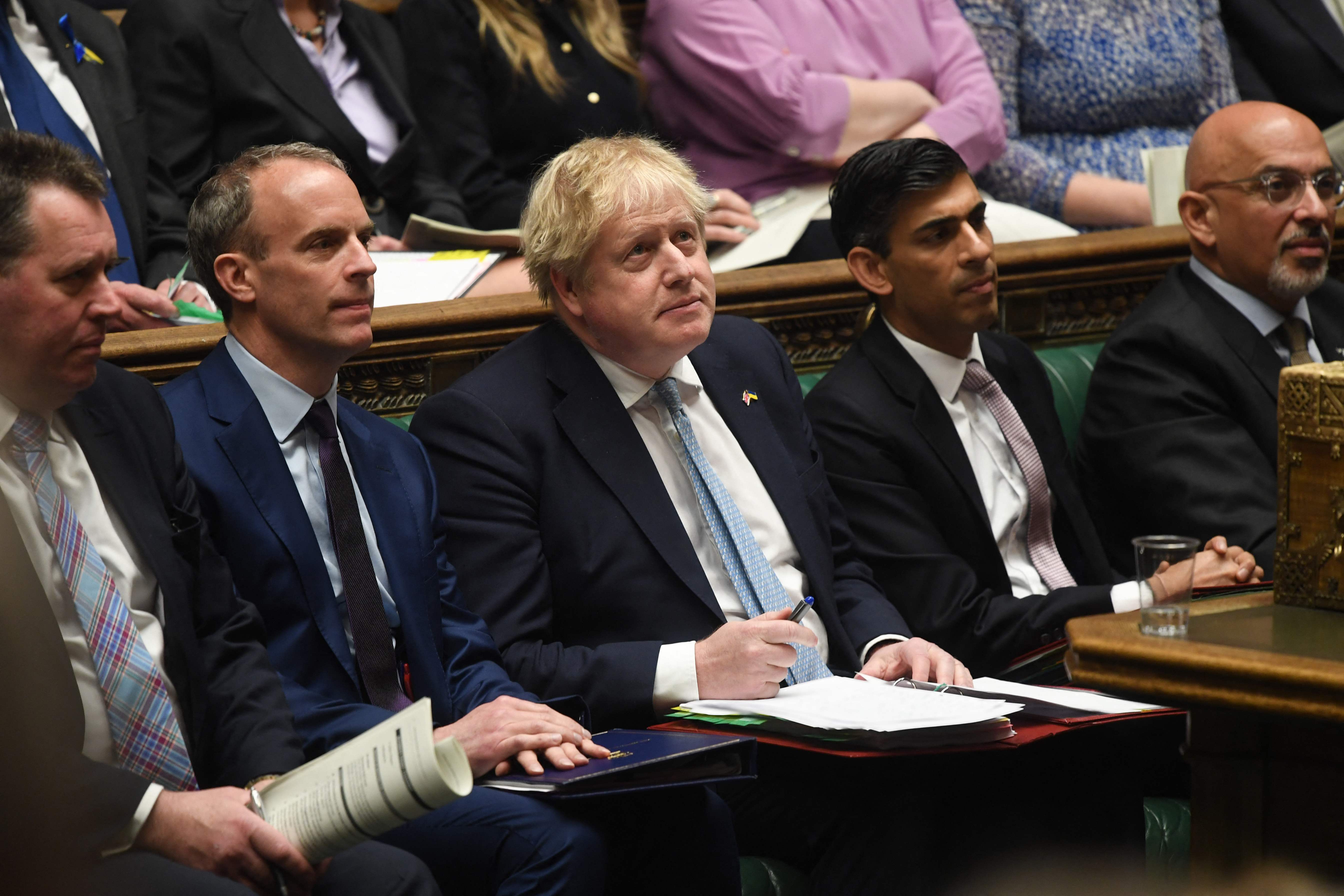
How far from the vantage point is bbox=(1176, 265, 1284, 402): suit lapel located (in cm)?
284

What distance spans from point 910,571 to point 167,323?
1362mm

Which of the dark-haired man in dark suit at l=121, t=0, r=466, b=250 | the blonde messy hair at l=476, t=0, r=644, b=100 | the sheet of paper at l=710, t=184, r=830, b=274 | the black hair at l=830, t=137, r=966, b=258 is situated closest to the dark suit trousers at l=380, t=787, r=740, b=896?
the black hair at l=830, t=137, r=966, b=258

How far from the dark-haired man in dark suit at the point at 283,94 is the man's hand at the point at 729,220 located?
0.56 m

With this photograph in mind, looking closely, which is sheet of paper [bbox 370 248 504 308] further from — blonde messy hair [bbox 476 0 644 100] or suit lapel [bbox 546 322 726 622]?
blonde messy hair [bbox 476 0 644 100]

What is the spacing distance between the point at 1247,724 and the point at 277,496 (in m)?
1.24

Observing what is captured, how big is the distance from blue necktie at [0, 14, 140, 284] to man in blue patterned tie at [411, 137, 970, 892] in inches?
35.7

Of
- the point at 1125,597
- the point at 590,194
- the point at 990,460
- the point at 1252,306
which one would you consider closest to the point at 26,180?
the point at 590,194

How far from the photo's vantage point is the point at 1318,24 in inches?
168

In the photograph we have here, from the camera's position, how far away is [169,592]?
5.75ft

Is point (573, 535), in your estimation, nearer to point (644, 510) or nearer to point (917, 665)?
point (644, 510)

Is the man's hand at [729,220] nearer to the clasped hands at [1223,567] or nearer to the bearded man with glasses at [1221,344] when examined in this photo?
the bearded man with glasses at [1221,344]

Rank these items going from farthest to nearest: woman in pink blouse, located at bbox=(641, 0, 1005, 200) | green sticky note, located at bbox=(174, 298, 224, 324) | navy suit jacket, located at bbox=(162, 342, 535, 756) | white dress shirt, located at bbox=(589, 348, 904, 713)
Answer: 1. woman in pink blouse, located at bbox=(641, 0, 1005, 200)
2. green sticky note, located at bbox=(174, 298, 224, 324)
3. white dress shirt, located at bbox=(589, 348, 904, 713)
4. navy suit jacket, located at bbox=(162, 342, 535, 756)

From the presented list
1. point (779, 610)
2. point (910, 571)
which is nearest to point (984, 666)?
point (910, 571)

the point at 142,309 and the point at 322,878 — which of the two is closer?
the point at 322,878
